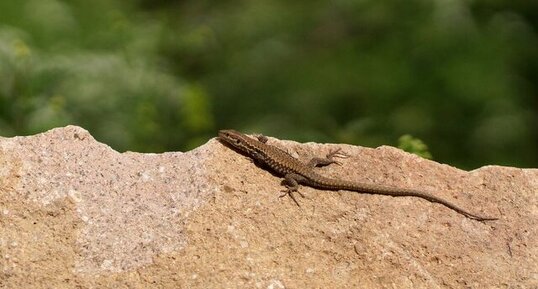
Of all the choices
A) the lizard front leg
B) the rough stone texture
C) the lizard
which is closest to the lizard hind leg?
the lizard

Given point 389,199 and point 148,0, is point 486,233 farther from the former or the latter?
point 148,0

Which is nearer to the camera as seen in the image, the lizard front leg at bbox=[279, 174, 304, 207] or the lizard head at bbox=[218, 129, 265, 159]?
the lizard front leg at bbox=[279, 174, 304, 207]

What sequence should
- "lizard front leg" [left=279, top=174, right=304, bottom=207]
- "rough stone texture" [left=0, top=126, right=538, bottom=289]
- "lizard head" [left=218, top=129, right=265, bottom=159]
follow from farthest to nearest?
"lizard head" [left=218, top=129, right=265, bottom=159] < "lizard front leg" [left=279, top=174, right=304, bottom=207] < "rough stone texture" [left=0, top=126, right=538, bottom=289]

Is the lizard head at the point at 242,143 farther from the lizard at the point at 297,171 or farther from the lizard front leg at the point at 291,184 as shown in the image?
the lizard front leg at the point at 291,184

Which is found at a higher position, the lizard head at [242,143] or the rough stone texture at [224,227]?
the lizard head at [242,143]

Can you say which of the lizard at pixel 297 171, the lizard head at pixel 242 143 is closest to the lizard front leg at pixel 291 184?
the lizard at pixel 297 171

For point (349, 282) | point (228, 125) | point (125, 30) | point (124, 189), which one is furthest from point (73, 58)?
point (349, 282)

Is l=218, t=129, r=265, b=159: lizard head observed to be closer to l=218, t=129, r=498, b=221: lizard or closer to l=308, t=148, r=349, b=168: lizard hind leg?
l=218, t=129, r=498, b=221: lizard
